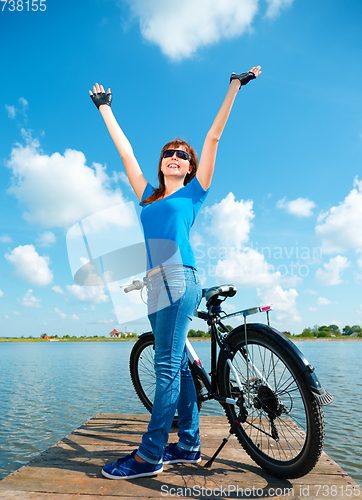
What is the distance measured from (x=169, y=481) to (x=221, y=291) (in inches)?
52.2

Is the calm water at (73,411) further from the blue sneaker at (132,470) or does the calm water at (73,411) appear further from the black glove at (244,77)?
the black glove at (244,77)

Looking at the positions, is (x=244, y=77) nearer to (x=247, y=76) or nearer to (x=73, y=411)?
(x=247, y=76)

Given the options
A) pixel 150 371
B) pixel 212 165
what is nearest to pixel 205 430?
pixel 150 371

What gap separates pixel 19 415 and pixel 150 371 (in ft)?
14.9

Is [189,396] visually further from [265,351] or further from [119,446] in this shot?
[119,446]

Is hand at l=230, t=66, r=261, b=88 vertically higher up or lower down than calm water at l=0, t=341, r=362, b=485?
higher up

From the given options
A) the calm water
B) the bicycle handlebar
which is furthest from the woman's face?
the calm water

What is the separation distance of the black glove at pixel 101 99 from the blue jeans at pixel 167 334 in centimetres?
158

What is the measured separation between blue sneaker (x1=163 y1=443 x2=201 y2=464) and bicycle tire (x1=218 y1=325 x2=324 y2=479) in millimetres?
358

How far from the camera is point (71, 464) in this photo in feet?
7.70

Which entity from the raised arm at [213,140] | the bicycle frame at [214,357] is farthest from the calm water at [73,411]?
the raised arm at [213,140]

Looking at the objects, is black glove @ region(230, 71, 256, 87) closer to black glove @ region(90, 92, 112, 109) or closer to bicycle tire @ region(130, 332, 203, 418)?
black glove @ region(90, 92, 112, 109)

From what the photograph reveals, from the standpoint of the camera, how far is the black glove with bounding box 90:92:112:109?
8.95ft

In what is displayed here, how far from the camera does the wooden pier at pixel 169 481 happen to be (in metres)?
1.89
